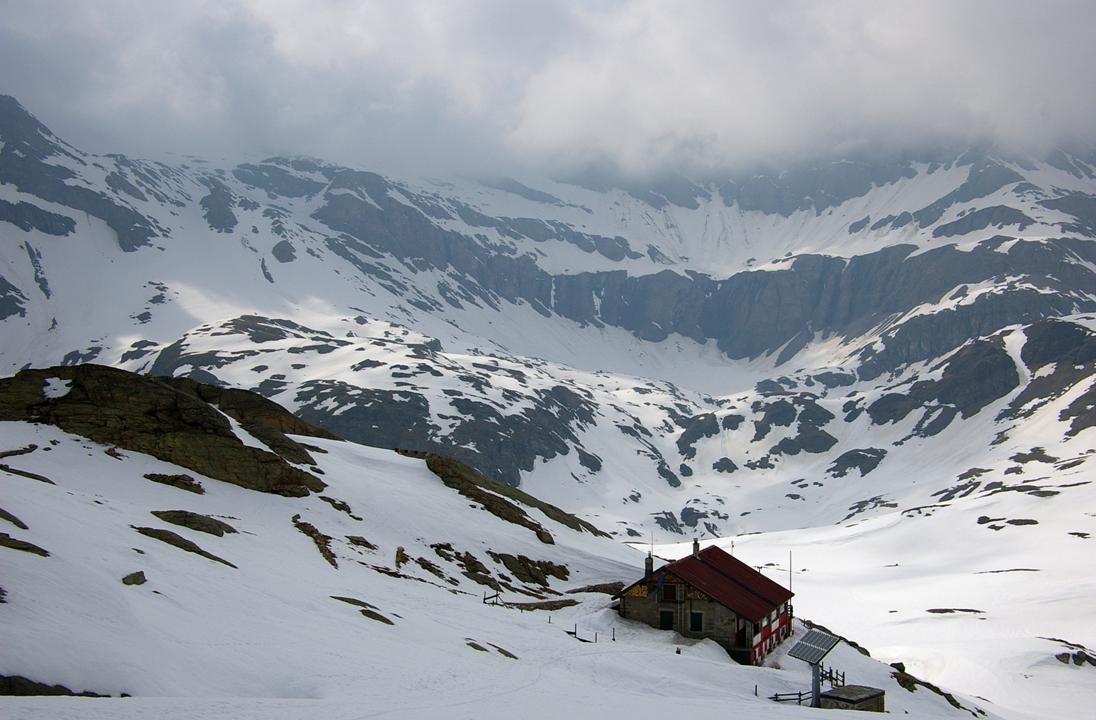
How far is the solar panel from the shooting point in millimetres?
34844

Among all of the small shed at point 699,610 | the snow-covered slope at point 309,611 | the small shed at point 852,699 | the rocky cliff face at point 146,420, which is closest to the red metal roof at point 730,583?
the small shed at point 699,610

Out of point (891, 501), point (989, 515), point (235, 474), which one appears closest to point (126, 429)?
point (235, 474)

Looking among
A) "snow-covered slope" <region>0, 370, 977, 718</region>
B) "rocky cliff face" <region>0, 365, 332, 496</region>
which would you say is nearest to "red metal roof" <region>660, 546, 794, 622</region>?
"snow-covered slope" <region>0, 370, 977, 718</region>

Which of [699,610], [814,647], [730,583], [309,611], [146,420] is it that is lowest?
[309,611]

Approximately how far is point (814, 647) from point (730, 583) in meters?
17.9

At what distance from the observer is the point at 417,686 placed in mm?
23984

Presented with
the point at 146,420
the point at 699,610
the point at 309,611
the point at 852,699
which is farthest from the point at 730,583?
the point at 146,420

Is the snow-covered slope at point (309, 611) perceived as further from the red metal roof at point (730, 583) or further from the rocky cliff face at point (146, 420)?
the red metal roof at point (730, 583)

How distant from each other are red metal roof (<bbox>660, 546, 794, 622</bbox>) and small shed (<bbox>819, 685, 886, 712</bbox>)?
1171 cm

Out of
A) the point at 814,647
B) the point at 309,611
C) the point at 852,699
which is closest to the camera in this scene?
the point at 309,611

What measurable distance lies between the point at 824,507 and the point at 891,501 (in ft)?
55.6

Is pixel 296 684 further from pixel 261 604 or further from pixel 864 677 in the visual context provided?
pixel 864 677

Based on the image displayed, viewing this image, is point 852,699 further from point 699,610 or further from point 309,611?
point 309,611

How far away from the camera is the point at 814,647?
3584cm
